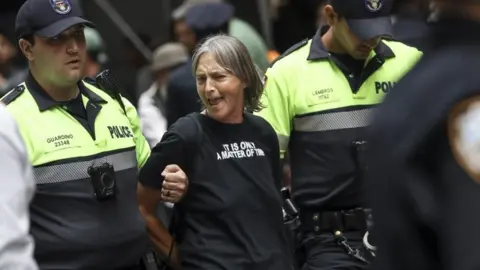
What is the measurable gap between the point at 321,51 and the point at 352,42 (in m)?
0.15

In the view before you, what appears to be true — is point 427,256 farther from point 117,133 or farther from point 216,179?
point 117,133

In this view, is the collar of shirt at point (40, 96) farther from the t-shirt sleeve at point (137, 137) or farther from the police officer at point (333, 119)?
the police officer at point (333, 119)

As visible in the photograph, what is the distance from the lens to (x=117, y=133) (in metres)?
4.81

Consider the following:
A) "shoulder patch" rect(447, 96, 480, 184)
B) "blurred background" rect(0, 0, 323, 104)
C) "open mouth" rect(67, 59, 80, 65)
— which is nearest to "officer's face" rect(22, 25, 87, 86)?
"open mouth" rect(67, 59, 80, 65)

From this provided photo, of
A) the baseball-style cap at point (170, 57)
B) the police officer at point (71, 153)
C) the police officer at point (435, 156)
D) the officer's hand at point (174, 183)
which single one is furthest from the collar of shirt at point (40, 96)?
the baseball-style cap at point (170, 57)

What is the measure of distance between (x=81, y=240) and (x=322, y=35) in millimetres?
1537

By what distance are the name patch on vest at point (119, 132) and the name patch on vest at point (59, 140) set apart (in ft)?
0.70

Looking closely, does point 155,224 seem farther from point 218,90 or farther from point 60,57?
point 60,57

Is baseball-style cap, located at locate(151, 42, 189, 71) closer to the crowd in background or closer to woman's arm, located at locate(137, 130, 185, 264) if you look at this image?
the crowd in background

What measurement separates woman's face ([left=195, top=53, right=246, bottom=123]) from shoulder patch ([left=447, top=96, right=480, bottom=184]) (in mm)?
2349

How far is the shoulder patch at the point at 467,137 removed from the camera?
92.4 inches

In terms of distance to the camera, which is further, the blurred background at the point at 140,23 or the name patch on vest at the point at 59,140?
the blurred background at the point at 140,23

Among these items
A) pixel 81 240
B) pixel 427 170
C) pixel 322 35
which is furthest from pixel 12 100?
pixel 427 170

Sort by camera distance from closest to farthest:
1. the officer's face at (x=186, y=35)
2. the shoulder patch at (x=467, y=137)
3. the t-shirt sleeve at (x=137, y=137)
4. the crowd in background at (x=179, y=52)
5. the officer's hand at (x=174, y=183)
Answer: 1. the shoulder patch at (x=467, y=137)
2. the officer's hand at (x=174, y=183)
3. the t-shirt sleeve at (x=137, y=137)
4. the crowd in background at (x=179, y=52)
5. the officer's face at (x=186, y=35)
